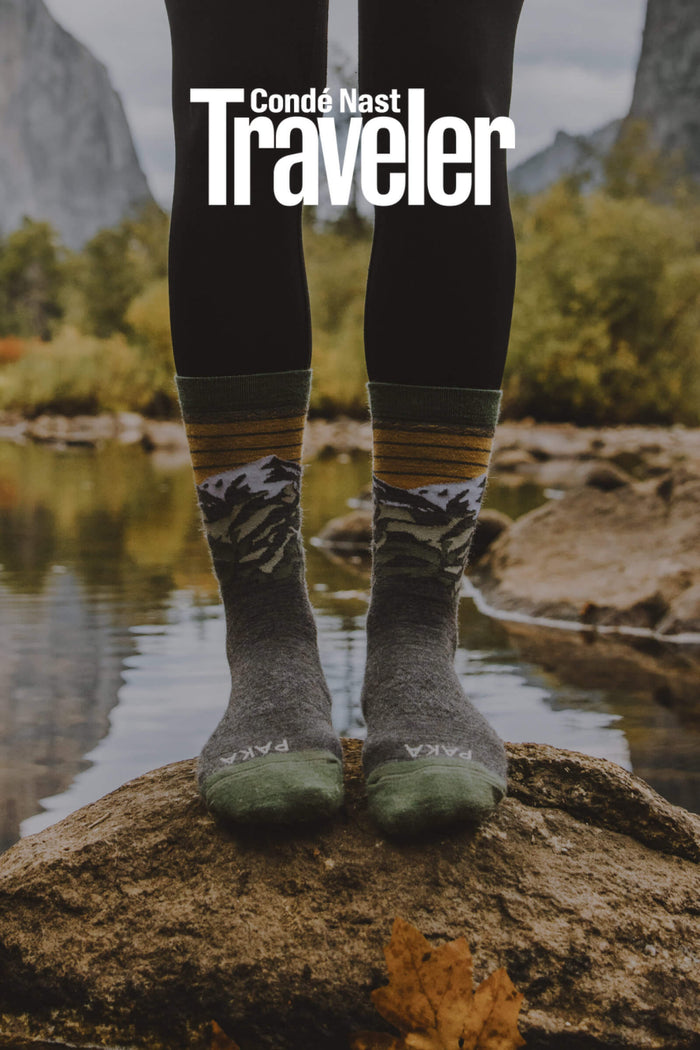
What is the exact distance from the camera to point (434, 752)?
3.39ft

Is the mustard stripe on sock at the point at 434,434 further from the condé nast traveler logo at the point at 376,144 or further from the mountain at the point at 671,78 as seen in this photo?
the mountain at the point at 671,78

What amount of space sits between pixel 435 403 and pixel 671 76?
210ft

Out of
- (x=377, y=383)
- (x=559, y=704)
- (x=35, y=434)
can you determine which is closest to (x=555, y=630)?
(x=559, y=704)

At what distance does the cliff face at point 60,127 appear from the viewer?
8812 cm

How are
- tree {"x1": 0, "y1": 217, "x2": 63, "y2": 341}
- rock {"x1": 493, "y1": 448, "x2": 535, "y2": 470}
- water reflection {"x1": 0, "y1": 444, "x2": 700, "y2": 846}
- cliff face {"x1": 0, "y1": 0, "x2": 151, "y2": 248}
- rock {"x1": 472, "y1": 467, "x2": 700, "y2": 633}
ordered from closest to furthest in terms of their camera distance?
water reflection {"x1": 0, "y1": 444, "x2": 700, "y2": 846} < rock {"x1": 472, "y1": 467, "x2": 700, "y2": 633} < rock {"x1": 493, "y1": 448, "x2": 535, "y2": 470} < tree {"x1": 0, "y1": 217, "x2": 63, "y2": 341} < cliff face {"x1": 0, "y1": 0, "x2": 151, "y2": 248}

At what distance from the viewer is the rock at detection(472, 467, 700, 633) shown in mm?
2951

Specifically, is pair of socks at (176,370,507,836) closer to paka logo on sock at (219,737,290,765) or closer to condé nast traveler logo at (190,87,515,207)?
paka logo on sock at (219,737,290,765)

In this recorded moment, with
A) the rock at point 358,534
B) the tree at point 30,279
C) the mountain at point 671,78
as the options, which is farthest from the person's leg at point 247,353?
the mountain at point 671,78

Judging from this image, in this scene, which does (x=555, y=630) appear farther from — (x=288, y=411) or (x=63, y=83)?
(x=63, y=83)

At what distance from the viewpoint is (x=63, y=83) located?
91250 millimetres

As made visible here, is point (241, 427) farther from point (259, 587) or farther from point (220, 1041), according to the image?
point (220, 1041)

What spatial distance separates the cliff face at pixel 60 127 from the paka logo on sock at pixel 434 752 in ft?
300

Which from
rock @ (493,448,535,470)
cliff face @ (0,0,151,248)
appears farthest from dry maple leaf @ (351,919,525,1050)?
cliff face @ (0,0,151,248)

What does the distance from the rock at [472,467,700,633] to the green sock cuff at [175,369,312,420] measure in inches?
77.1
